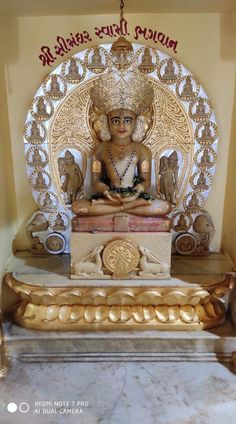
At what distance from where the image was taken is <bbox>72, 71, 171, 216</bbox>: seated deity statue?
6.21ft

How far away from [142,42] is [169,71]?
9.0 inches

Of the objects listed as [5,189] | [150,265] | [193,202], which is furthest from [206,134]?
[5,189]

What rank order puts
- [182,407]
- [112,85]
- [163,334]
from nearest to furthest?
1. [182,407]
2. [163,334]
3. [112,85]

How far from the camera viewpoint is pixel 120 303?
5.92 feet

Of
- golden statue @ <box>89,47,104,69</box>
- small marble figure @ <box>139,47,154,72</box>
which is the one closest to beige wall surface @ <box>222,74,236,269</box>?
small marble figure @ <box>139,47,154,72</box>

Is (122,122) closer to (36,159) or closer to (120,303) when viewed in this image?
(36,159)

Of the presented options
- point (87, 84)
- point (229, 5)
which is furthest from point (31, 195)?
point (229, 5)

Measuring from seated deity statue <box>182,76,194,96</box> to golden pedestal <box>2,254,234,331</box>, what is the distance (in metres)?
1.09

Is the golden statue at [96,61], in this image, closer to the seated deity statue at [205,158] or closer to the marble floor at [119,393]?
the seated deity statue at [205,158]

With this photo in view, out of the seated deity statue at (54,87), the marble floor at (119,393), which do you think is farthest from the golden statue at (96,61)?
the marble floor at (119,393)

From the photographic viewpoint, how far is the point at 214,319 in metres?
1.81

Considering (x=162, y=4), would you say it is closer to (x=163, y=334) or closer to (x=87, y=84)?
(x=87, y=84)

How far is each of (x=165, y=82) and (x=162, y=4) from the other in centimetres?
40

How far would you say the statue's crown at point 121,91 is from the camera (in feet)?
6.22
